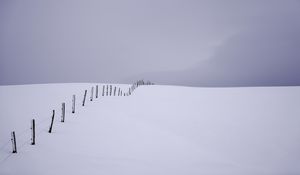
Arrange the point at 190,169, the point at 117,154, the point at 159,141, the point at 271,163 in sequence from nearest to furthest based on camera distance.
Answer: the point at 190,169
the point at 117,154
the point at 271,163
the point at 159,141

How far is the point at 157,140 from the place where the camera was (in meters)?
16.8

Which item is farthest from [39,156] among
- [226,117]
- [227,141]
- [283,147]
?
[226,117]

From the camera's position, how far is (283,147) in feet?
59.5

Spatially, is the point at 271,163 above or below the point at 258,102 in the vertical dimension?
below

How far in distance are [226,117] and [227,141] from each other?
6.30 metres

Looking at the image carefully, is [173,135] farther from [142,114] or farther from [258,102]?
[258,102]

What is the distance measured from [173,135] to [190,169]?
232 inches

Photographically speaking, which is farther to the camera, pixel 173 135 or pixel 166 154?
pixel 173 135

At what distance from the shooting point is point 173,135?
60.1ft

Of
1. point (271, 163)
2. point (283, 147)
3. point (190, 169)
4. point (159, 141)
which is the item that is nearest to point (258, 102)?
point (283, 147)

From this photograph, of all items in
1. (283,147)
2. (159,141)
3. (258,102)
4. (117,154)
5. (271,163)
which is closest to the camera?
(117,154)

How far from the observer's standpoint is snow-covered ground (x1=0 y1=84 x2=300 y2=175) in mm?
12227

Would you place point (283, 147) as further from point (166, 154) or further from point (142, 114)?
point (142, 114)

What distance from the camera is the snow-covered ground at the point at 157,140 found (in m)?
12.2
